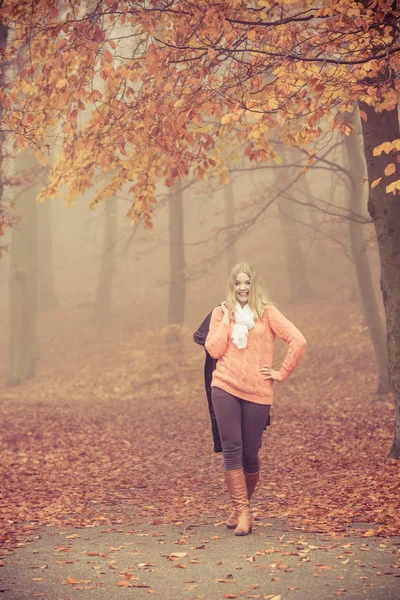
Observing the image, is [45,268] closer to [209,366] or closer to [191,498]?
[191,498]

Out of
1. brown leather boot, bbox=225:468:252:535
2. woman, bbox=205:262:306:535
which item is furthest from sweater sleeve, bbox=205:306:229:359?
brown leather boot, bbox=225:468:252:535

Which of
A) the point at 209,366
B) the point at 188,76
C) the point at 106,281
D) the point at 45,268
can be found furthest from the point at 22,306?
the point at 209,366

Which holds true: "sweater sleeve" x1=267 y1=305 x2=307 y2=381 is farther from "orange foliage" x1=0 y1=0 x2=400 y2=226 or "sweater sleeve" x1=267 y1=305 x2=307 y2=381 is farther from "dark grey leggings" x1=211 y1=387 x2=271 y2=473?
"orange foliage" x1=0 y1=0 x2=400 y2=226

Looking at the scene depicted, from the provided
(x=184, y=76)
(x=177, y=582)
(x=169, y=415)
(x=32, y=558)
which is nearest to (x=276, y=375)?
(x=177, y=582)

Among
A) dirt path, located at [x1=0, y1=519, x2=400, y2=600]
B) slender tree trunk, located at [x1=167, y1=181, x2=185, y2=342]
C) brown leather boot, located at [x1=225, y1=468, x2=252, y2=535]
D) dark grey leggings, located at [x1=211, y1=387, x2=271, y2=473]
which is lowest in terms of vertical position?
dirt path, located at [x1=0, y1=519, x2=400, y2=600]

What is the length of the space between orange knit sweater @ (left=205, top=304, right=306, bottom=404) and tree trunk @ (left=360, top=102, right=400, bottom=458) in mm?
2501

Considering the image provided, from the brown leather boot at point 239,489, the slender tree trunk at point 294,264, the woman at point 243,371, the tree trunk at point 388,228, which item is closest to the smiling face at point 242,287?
the woman at point 243,371

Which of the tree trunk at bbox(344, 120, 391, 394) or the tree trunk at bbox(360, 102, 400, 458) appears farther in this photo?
the tree trunk at bbox(344, 120, 391, 394)

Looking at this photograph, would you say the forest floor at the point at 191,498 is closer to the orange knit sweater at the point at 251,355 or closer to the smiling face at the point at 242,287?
the orange knit sweater at the point at 251,355

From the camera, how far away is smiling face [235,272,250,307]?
19.5 feet

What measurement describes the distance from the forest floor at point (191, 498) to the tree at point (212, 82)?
2026mm

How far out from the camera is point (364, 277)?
1478cm

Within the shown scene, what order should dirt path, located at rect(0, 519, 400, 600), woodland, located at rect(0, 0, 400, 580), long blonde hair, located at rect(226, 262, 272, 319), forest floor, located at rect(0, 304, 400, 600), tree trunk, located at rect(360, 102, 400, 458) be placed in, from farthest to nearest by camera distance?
1. tree trunk, located at rect(360, 102, 400, 458)
2. woodland, located at rect(0, 0, 400, 580)
3. long blonde hair, located at rect(226, 262, 272, 319)
4. forest floor, located at rect(0, 304, 400, 600)
5. dirt path, located at rect(0, 519, 400, 600)

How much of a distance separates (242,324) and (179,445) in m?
5.31
